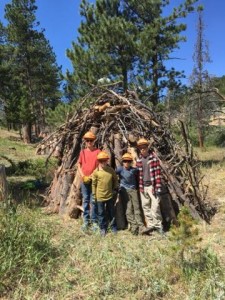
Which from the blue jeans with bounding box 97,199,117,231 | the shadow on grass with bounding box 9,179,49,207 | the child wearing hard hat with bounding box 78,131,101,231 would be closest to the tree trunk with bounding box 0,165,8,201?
the child wearing hard hat with bounding box 78,131,101,231

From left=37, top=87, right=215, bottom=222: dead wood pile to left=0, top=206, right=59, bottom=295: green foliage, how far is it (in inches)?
80.0

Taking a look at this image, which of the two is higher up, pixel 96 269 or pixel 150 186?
pixel 150 186

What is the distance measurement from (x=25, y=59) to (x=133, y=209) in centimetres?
2729

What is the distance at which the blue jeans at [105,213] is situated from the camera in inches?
260

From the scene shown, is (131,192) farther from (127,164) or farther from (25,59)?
(25,59)

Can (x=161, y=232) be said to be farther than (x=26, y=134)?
No

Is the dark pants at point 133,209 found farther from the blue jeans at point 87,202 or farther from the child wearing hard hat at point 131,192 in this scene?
the blue jeans at point 87,202

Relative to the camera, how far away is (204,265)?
489cm

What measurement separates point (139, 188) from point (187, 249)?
1.91 metres

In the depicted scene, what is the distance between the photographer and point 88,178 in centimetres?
680

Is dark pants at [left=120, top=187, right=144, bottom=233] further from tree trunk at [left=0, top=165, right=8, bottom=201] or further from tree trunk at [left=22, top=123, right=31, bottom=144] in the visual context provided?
tree trunk at [left=22, top=123, right=31, bottom=144]

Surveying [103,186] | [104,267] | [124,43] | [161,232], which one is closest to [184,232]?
[104,267]

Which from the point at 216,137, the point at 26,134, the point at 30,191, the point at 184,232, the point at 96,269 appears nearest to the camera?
the point at 184,232

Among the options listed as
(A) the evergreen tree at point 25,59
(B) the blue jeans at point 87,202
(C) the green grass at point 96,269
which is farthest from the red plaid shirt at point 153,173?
(A) the evergreen tree at point 25,59
